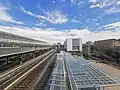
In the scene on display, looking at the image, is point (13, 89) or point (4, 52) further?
point (4, 52)

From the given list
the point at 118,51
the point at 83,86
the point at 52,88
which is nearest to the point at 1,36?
the point at 52,88

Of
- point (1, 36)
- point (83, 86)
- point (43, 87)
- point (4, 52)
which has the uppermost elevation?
point (1, 36)

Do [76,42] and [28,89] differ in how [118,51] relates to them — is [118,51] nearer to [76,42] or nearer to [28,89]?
[28,89]

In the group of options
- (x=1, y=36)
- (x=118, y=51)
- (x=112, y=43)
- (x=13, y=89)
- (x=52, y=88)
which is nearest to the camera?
(x=52, y=88)

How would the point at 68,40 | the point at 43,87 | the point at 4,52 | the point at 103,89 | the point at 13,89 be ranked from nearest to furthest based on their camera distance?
the point at 103,89 < the point at 13,89 < the point at 43,87 < the point at 4,52 < the point at 68,40

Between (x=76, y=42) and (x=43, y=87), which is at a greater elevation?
(x=76, y=42)

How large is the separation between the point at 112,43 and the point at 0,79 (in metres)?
53.1

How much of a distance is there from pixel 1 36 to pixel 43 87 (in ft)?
23.6

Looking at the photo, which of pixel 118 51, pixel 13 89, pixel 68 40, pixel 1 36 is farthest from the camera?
pixel 68 40

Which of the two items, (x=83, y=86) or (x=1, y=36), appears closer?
(x=83, y=86)

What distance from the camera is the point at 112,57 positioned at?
3497cm

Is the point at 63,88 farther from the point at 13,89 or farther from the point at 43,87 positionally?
the point at 13,89

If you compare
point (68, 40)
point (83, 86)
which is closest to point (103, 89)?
point (83, 86)

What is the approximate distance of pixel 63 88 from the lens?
347 inches
